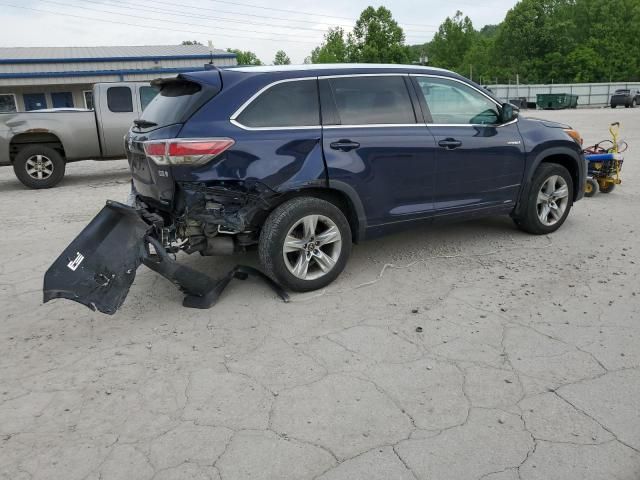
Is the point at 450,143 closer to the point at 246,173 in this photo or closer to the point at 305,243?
the point at 305,243

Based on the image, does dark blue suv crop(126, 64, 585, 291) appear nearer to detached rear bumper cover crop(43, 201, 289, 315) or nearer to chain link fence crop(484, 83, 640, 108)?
detached rear bumper cover crop(43, 201, 289, 315)

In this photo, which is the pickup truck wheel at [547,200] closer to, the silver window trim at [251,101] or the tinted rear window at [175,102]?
the silver window trim at [251,101]

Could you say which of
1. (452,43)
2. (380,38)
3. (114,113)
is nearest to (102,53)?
(380,38)

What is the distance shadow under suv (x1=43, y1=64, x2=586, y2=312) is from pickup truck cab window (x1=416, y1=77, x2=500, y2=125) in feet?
0.04

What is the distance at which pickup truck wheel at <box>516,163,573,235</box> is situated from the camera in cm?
586

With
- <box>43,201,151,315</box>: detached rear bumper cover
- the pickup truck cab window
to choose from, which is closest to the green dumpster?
the pickup truck cab window

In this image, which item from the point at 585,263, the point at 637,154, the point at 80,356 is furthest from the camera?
the point at 637,154

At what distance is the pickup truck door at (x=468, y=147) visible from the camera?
516cm

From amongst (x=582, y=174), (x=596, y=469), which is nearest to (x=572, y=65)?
(x=582, y=174)

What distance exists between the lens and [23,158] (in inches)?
403

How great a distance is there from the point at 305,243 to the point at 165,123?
1466mm

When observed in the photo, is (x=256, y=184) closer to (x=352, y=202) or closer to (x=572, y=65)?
(x=352, y=202)

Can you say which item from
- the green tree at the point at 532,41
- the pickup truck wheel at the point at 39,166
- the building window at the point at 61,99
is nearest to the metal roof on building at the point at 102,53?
the building window at the point at 61,99

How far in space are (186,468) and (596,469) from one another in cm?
190
